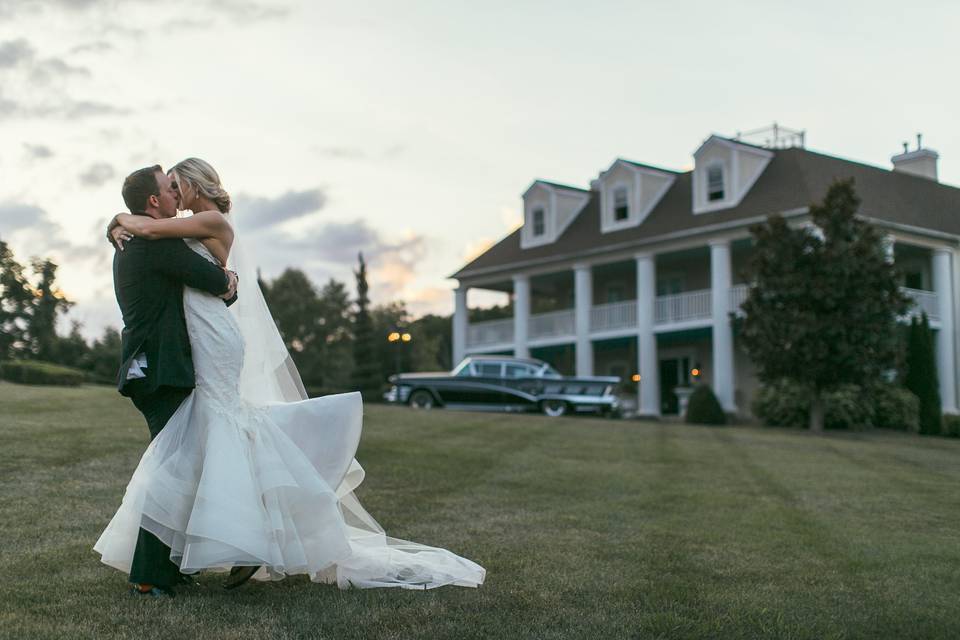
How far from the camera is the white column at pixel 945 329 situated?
30547 millimetres

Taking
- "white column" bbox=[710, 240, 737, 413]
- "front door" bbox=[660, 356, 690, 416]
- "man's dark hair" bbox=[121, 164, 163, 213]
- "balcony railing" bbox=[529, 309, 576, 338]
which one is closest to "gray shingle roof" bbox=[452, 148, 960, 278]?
"white column" bbox=[710, 240, 737, 413]

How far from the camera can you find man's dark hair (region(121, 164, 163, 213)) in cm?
497

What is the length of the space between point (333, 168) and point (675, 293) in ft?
53.0

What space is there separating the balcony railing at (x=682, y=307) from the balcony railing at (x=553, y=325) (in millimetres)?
3945

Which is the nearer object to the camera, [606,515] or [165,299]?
[165,299]

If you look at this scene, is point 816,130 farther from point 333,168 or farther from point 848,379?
point 333,168

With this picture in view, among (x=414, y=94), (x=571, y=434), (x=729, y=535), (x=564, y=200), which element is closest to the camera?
(x=729, y=535)

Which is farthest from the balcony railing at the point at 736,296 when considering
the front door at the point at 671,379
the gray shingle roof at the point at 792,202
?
the front door at the point at 671,379

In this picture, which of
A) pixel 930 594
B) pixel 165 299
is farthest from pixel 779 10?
pixel 165 299

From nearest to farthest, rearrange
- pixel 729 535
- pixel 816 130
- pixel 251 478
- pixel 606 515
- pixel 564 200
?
1. pixel 251 478
2. pixel 729 535
3. pixel 606 515
4. pixel 816 130
5. pixel 564 200

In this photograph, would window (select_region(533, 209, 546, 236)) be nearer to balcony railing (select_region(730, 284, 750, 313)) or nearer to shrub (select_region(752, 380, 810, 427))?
balcony railing (select_region(730, 284, 750, 313))

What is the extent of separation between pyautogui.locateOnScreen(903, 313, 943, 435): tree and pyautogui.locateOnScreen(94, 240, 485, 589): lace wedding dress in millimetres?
25305

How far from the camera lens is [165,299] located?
4906 mm

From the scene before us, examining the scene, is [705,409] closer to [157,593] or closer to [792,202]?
[792,202]
